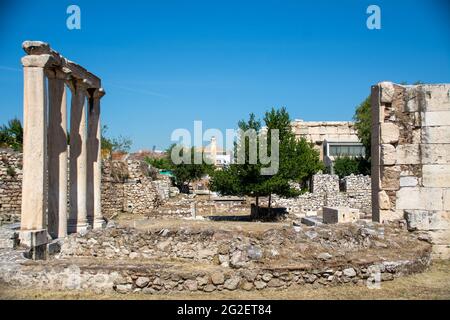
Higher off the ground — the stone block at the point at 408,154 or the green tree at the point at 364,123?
the green tree at the point at 364,123

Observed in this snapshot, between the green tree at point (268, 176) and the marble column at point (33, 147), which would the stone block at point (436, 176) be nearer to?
the marble column at point (33, 147)


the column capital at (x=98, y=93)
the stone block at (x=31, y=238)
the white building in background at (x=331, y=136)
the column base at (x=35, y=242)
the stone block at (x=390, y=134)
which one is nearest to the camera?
the column base at (x=35, y=242)

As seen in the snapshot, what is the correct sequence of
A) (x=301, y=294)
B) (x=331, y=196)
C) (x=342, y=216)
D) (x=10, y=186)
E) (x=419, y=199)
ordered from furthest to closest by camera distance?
(x=331, y=196)
(x=10, y=186)
(x=342, y=216)
(x=419, y=199)
(x=301, y=294)

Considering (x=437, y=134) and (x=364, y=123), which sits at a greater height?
(x=364, y=123)

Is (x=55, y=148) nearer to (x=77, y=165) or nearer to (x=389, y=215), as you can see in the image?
(x=77, y=165)

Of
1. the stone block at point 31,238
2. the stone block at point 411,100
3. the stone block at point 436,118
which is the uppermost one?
the stone block at point 411,100

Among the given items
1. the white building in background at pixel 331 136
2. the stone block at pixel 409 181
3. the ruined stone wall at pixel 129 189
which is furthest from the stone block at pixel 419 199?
the white building in background at pixel 331 136

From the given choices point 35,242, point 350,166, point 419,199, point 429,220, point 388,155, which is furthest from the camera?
point 350,166

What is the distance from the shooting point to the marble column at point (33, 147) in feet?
34.4

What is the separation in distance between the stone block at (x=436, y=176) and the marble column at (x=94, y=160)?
1015 cm

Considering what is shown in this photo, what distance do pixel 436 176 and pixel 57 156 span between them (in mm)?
9902

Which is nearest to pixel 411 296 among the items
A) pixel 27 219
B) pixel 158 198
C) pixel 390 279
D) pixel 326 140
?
pixel 390 279

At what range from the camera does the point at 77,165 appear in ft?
45.0

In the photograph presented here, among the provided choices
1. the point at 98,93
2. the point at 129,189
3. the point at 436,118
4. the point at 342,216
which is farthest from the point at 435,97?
the point at 129,189
